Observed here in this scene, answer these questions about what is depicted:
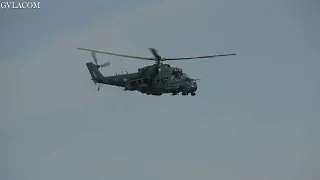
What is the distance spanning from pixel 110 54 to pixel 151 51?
5324 mm

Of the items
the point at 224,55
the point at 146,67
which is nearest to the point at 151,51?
the point at 146,67

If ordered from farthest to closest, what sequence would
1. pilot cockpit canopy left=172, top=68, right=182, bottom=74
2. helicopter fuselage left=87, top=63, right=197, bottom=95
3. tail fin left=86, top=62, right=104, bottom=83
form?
1. tail fin left=86, top=62, right=104, bottom=83
2. pilot cockpit canopy left=172, top=68, right=182, bottom=74
3. helicopter fuselage left=87, top=63, right=197, bottom=95

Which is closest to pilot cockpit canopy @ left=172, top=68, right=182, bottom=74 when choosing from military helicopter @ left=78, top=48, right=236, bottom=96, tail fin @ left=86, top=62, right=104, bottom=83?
military helicopter @ left=78, top=48, right=236, bottom=96

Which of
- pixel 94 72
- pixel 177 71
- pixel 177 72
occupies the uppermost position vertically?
pixel 94 72

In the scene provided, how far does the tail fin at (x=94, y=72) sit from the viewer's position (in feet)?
301

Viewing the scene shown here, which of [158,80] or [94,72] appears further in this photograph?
[94,72]

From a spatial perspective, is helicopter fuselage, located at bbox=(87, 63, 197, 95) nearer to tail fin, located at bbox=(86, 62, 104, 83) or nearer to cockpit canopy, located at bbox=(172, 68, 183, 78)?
cockpit canopy, located at bbox=(172, 68, 183, 78)

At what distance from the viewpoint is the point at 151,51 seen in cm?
8475

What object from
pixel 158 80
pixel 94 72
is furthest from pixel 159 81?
pixel 94 72

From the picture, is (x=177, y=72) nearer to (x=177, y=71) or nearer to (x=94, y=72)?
(x=177, y=71)

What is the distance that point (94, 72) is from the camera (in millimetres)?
93625

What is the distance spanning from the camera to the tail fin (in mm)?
91700

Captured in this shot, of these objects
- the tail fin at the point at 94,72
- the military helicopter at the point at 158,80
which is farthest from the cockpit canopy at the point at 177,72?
the tail fin at the point at 94,72

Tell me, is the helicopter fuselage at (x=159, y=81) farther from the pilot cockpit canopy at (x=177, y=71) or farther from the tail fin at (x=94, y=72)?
the tail fin at (x=94, y=72)
